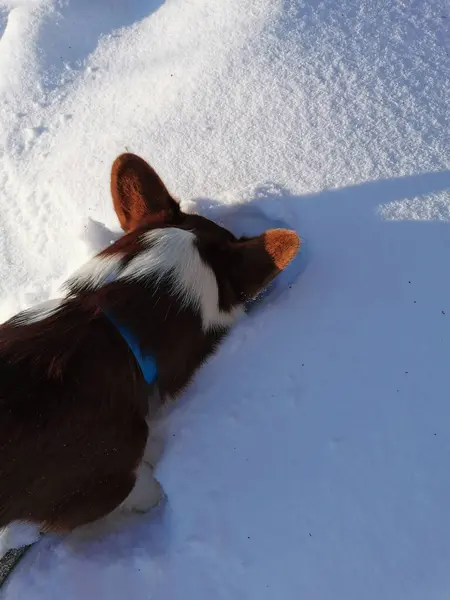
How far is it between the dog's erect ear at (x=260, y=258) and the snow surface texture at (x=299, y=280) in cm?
18

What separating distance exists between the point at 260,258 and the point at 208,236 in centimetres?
20

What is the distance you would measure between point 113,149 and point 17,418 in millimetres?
1228

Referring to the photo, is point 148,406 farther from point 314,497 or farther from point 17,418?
point 314,497

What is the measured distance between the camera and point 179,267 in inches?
69.9

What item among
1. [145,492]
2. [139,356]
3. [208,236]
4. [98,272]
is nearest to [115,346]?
[139,356]

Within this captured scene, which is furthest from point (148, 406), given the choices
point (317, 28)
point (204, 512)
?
point (317, 28)

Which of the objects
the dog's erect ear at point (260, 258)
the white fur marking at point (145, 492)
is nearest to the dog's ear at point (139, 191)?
the dog's erect ear at point (260, 258)

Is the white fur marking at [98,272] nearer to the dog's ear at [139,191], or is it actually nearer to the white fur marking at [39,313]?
the white fur marking at [39,313]

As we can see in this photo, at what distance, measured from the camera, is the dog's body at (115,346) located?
1639 mm

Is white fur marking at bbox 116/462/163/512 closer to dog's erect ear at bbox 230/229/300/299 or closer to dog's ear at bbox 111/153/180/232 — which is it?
dog's erect ear at bbox 230/229/300/299

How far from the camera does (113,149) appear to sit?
2346mm

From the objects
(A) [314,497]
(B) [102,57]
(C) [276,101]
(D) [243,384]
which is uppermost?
(B) [102,57]

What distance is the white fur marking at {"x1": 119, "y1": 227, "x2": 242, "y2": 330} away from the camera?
1.75 meters

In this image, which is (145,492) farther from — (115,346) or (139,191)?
(139,191)
